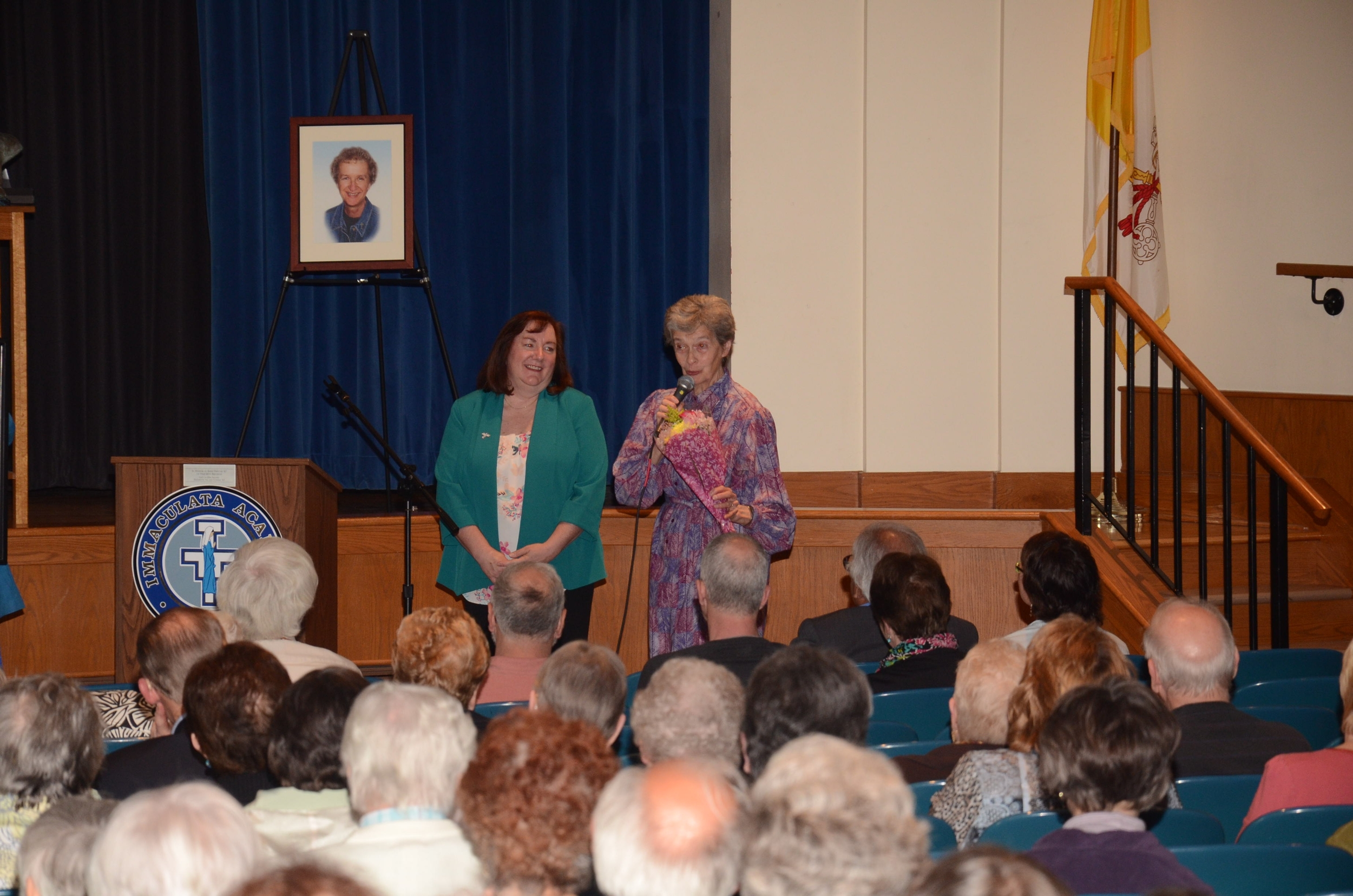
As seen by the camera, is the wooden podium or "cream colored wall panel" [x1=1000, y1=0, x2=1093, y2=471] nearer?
the wooden podium

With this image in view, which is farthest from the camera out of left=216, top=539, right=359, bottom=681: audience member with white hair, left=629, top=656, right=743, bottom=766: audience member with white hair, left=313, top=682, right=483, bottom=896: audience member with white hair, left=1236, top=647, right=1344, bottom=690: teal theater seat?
left=1236, top=647, right=1344, bottom=690: teal theater seat

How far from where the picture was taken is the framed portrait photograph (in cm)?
502

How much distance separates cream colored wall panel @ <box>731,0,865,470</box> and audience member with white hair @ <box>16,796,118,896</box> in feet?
14.0

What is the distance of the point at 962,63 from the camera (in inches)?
221

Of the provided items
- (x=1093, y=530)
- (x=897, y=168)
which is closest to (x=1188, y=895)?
(x=1093, y=530)

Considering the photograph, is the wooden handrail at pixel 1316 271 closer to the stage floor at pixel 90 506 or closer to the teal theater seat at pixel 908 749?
the stage floor at pixel 90 506

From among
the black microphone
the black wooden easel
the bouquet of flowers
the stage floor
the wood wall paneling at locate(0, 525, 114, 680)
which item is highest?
the black wooden easel

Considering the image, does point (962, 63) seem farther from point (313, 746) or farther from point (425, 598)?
point (313, 746)

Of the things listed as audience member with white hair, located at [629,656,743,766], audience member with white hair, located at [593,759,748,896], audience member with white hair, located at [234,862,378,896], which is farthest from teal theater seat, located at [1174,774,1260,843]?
audience member with white hair, located at [234,862,378,896]

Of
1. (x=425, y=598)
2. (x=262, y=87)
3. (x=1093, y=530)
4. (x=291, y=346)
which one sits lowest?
(x=425, y=598)

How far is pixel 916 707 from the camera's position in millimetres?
2871

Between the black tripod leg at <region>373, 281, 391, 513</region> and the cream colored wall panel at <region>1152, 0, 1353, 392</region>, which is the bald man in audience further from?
the cream colored wall panel at <region>1152, 0, 1353, 392</region>

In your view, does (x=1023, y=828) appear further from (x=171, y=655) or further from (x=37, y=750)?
(x=171, y=655)

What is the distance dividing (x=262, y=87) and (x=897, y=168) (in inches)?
114
